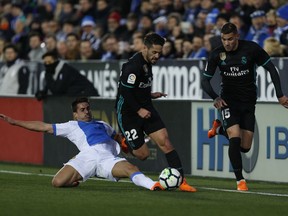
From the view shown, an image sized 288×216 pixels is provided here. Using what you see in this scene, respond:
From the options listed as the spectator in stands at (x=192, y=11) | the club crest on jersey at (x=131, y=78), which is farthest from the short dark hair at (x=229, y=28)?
the spectator in stands at (x=192, y=11)

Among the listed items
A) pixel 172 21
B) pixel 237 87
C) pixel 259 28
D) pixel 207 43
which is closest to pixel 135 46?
pixel 172 21

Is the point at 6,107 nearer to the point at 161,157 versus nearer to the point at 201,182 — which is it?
the point at 161,157

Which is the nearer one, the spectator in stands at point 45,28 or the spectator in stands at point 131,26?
the spectator in stands at point 131,26

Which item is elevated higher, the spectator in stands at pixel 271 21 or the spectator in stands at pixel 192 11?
the spectator in stands at pixel 192 11

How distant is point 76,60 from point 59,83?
3.58m

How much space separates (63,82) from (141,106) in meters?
6.17

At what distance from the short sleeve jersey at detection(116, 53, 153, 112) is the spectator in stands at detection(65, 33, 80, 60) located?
32.1 feet

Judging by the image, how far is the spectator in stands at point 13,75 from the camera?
2309 centimetres

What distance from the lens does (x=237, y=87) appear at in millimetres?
14844

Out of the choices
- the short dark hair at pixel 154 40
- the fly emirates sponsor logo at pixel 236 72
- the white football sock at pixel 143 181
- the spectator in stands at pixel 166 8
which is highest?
the spectator in stands at pixel 166 8

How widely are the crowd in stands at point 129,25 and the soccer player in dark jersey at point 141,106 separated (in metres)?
4.95

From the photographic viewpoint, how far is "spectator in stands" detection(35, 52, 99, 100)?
20328 mm

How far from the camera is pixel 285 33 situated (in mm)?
20000

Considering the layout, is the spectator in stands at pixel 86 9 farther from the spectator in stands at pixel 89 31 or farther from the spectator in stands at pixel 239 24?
the spectator in stands at pixel 239 24
